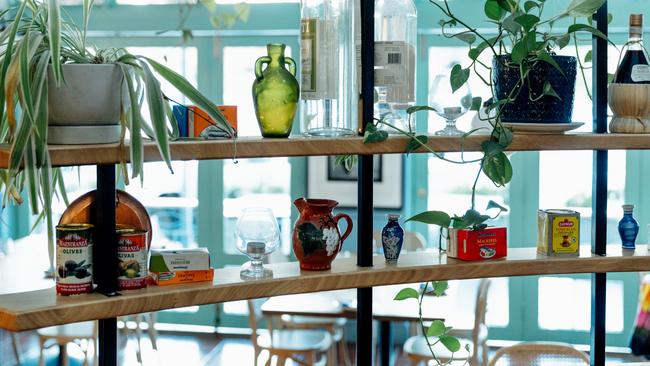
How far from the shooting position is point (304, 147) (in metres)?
1.83

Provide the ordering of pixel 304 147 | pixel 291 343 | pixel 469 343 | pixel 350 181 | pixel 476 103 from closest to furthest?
1. pixel 304 147
2. pixel 476 103
3. pixel 469 343
4. pixel 291 343
5. pixel 350 181

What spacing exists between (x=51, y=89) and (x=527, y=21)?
40.2 inches

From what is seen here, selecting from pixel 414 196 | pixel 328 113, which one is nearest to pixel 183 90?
pixel 328 113

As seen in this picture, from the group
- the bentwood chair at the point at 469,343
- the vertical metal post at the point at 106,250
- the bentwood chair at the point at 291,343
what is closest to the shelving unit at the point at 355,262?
the vertical metal post at the point at 106,250

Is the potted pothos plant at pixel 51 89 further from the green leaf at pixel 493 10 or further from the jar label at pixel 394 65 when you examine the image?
the green leaf at pixel 493 10

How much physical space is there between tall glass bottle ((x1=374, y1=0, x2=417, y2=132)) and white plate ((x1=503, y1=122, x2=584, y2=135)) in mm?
248

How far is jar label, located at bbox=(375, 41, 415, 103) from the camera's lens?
76.3 inches

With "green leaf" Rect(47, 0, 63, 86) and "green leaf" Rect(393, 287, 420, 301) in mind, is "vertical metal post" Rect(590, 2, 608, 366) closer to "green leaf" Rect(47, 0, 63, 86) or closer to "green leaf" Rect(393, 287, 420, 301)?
"green leaf" Rect(393, 287, 420, 301)

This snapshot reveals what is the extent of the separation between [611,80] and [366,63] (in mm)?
678

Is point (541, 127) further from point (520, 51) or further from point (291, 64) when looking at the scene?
point (291, 64)

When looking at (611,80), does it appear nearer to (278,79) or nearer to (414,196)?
(278,79)

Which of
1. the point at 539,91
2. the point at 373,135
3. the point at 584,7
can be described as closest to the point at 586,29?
the point at 584,7

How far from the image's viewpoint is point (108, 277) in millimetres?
1734

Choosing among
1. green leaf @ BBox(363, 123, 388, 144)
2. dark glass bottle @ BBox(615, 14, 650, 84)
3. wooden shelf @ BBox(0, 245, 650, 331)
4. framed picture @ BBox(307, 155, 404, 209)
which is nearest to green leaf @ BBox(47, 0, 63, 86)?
wooden shelf @ BBox(0, 245, 650, 331)
